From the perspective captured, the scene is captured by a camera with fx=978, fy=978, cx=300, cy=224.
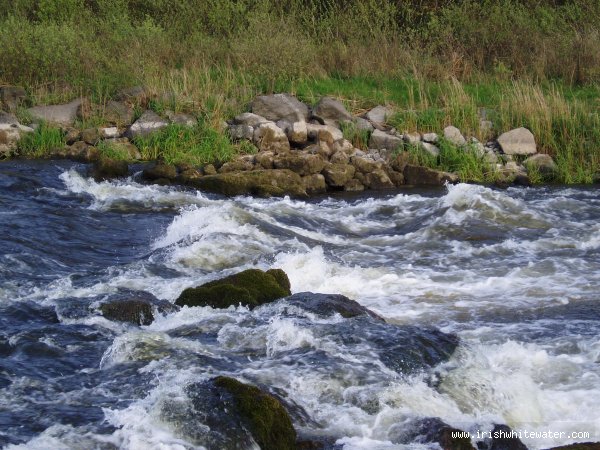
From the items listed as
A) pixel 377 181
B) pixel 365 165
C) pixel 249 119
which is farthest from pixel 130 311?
pixel 249 119

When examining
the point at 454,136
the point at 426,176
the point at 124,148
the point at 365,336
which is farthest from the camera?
the point at 454,136

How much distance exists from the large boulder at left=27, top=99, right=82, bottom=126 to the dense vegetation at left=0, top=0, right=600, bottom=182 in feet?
1.88

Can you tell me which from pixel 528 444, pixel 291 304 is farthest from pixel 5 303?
pixel 528 444

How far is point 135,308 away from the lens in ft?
31.4

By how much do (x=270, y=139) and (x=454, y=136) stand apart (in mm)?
3607

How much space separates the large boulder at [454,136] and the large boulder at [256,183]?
134 inches

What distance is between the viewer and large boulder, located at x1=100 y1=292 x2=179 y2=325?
31.0 feet

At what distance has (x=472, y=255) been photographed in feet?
43.5

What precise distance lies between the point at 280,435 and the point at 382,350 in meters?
1.98

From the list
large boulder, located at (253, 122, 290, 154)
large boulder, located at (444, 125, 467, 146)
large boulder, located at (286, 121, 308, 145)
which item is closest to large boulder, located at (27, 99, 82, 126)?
large boulder, located at (253, 122, 290, 154)

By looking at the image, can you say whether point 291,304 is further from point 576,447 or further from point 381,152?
point 381,152

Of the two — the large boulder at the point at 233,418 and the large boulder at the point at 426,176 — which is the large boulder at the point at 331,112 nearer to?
the large boulder at the point at 426,176

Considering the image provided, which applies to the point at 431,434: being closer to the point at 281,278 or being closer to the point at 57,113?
the point at 281,278

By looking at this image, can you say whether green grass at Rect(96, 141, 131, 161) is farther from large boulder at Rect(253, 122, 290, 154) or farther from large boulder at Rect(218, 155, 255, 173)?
large boulder at Rect(253, 122, 290, 154)
